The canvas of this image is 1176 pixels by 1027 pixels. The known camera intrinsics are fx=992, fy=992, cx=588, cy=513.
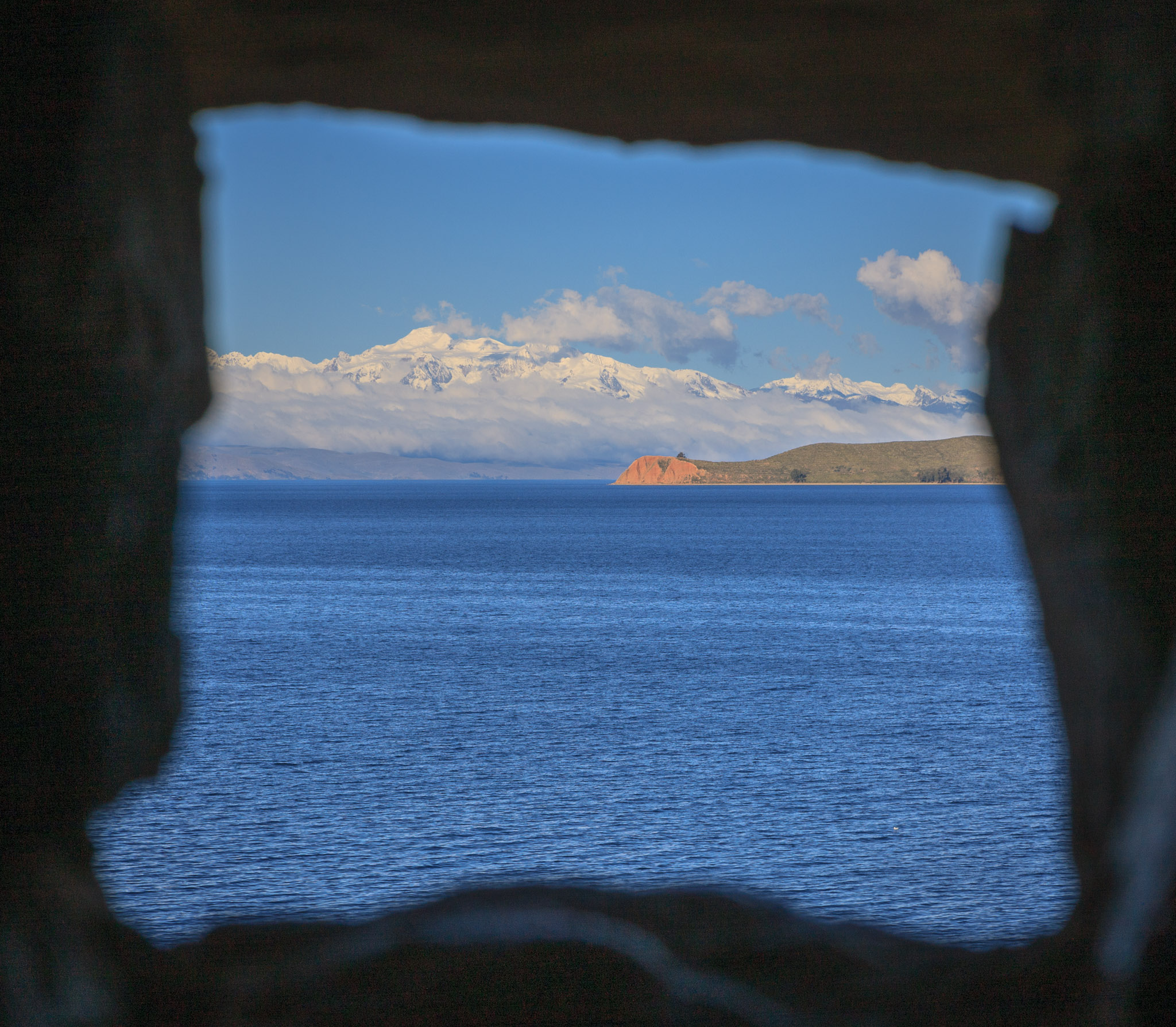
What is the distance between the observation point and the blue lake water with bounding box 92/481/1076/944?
83.8 feet

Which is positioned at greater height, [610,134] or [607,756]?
[610,134]

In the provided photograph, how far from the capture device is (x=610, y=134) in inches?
212

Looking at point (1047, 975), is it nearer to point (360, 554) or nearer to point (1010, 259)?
point (1010, 259)

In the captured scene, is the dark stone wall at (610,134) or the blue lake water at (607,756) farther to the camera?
the blue lake water at (607,756)

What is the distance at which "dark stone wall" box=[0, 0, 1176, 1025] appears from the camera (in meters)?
3.82

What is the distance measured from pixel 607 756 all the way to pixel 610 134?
32715 mm

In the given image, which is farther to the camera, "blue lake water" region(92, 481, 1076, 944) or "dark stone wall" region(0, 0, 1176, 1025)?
"blue lake water" region(92, 481, 1076, 944)

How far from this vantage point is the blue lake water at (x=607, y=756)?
25.5 metres

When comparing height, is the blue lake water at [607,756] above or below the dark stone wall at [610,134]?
below

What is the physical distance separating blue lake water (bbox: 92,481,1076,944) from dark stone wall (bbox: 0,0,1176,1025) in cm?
58

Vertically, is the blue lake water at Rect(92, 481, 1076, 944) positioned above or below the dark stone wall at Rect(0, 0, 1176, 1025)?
below

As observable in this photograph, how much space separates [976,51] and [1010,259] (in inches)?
39.3

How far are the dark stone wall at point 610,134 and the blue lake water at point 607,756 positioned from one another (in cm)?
58

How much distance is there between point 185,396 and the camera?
4.99 metres
